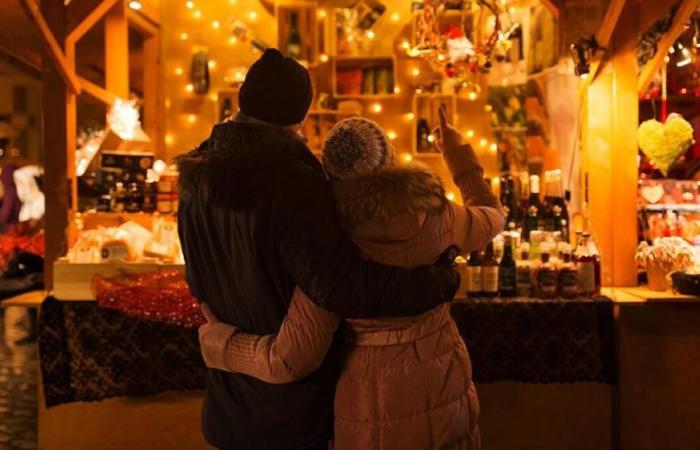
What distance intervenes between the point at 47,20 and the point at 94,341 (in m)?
1.54

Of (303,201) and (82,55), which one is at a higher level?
(82,55)

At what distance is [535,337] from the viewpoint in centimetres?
286

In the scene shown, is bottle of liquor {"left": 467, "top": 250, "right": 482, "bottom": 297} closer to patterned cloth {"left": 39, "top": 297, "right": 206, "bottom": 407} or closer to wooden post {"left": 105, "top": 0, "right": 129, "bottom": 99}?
patterned cloth {"left": 39, "top": 297, "right": 206, "bottom": 407}

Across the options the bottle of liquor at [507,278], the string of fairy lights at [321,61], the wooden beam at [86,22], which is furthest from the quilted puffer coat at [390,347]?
the string of fairy lights at [321,61]

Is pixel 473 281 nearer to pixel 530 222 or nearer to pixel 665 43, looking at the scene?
pixel 530 222

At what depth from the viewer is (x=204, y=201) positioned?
4.96ft

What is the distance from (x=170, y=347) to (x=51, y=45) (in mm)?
1382

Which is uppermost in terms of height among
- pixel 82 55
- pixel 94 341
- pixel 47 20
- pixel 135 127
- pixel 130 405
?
pixel 82 55

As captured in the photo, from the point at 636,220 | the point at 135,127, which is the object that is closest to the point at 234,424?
the point at 636,220

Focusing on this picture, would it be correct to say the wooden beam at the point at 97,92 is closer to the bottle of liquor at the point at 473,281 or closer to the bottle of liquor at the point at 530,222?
the bottle of liquor at the point at 473,281

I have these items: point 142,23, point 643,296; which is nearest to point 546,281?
point 643,296

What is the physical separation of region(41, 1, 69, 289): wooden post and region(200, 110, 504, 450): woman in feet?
6.05

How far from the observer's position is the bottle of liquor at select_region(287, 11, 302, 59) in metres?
4.82

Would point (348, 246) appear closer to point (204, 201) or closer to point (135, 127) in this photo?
point (204, 201)
